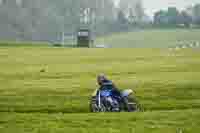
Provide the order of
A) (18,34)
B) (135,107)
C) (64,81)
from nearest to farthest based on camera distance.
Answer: (135,107) → (64,81) → (18,34)

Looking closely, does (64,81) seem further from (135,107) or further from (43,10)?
(43,10)

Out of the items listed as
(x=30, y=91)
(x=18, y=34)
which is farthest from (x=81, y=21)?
(x=30, y=91)

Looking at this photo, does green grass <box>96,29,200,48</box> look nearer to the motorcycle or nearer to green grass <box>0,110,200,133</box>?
the motorcycle

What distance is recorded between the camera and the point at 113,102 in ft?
78.3

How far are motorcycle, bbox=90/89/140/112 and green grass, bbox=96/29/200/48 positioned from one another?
103m

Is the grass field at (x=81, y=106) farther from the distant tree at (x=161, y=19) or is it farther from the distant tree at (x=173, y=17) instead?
the distant tree at (x=161, y=19)

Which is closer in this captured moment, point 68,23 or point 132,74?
point 132,74

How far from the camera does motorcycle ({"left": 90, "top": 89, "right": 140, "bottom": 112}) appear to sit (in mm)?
23812

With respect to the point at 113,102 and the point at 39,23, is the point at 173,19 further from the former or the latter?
the point at 113,102

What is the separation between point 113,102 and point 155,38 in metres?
120

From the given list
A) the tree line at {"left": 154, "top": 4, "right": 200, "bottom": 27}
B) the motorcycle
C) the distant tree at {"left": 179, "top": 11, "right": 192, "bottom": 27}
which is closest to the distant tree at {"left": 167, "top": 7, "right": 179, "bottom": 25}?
the tree line at {"left": 154, "top": 4, "right": 200, "bottom": 27}

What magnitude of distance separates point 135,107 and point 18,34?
142116mm

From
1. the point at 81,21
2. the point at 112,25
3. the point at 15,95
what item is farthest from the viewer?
the point at 81,21

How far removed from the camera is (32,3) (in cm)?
19188
